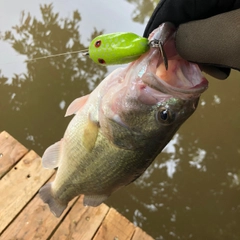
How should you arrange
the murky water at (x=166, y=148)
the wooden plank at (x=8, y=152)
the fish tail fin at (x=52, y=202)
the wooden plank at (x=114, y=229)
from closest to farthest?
1. the fish tail fin at (x=52, y=202)
2. the wooden plank at (x=114, y=229)
3. the wooden plank at (x=8, y=152)
4. the murky water at (x=166, y=148)

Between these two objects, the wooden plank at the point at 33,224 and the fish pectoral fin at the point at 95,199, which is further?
the wooden plank at the point at 33,224

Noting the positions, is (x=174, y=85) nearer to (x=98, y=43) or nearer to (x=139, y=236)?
(x=98, y=43)

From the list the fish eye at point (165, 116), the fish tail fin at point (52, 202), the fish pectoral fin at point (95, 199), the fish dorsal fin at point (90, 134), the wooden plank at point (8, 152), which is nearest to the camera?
the fish eye at point (165, 116)

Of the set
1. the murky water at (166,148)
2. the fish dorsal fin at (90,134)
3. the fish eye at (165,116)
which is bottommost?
the murky water at (166,148)

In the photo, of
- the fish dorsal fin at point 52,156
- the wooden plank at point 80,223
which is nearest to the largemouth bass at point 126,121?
the fish dorsal fin at point 52,156

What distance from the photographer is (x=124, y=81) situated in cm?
123

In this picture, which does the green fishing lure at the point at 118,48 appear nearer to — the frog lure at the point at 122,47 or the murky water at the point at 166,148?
the frog lure at the point at 122,47

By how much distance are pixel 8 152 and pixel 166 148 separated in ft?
4.96

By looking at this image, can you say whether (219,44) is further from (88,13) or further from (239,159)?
(88,13)

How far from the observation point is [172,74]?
1115mm

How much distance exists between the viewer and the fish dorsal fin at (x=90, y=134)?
1343mm

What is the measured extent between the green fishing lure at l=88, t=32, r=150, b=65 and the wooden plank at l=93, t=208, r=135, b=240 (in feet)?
5.21

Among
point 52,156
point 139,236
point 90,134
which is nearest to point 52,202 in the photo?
point 52,156

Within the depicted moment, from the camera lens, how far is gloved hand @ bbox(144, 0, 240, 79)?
1.09m
